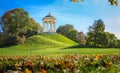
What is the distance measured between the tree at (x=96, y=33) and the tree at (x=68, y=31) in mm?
24428

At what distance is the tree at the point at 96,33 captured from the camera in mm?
82750

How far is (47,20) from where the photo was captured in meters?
123

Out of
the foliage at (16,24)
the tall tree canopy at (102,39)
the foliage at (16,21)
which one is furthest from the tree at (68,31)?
the tall tree canopy at (102,39)

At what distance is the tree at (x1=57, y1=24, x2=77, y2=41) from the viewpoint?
11979cm

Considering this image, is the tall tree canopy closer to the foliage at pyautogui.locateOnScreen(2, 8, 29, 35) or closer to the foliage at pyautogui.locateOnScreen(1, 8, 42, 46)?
the foliage at pyautogui.locateOnScreen(1, 8, 42, 46)

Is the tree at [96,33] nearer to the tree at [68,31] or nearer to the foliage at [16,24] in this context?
the foliage at [16,24]

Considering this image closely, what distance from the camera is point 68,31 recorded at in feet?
416

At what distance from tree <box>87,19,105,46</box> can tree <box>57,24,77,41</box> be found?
24428 millimetres

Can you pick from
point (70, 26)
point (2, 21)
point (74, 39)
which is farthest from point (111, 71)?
point (70, 26)

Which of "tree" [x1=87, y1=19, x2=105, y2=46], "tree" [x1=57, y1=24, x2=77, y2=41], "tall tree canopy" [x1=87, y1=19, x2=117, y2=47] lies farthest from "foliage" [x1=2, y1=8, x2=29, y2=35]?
"tree" [x1=57, y1=24, x2=77, y2=41]

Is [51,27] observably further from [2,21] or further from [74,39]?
[2,21]

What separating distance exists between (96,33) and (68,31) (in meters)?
41.7

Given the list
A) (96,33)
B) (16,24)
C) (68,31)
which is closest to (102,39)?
(96,33)

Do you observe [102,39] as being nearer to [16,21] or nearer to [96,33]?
[96,33]
